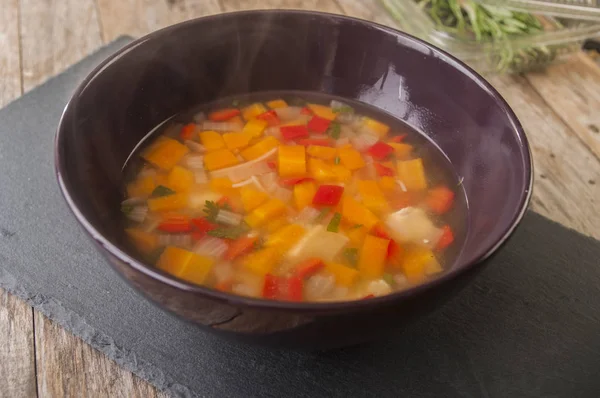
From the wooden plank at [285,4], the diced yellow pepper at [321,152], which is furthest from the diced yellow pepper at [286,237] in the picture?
the wooden plank at [285,4]

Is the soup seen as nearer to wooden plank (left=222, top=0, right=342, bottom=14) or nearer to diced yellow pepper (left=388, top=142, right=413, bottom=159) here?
diced yellow pepper (left=388, top=142, right=413, bottom=159)

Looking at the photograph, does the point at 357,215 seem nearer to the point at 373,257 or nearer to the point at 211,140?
the point at 373,257

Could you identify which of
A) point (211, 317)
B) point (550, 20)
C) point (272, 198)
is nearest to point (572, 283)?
point (272, 198)

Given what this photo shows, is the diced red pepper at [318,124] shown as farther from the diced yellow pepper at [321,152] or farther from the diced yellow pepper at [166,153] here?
the diced yellow pepper at [166,153]

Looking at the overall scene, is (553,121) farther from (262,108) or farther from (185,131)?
(185,131)

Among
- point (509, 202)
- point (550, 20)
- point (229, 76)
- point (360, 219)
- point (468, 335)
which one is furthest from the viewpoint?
point (550, 20)
